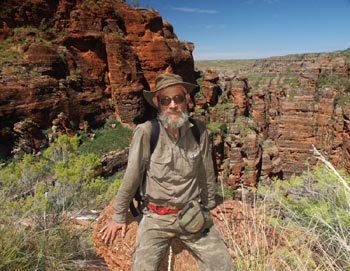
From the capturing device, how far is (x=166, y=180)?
8.94 feet

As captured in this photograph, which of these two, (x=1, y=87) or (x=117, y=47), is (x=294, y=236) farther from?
(x=117, y=47)

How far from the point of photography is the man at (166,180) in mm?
2635

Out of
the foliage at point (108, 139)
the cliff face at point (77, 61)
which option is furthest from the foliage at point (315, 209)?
the cliff face at point (77, 61)

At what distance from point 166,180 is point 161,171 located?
111 millimetres

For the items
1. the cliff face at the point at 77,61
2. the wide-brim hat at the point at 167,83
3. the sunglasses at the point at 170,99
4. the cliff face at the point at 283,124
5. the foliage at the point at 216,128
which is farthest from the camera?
the foliage at the point at 216,128

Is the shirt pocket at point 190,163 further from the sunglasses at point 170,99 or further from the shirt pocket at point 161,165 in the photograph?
the sunglasses at point 170,99

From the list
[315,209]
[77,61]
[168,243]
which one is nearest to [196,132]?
[168,243]

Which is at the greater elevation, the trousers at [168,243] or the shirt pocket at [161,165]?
the shirt pocket at [161,165]

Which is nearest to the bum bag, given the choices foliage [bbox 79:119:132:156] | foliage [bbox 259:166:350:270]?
foliage [bbox 259:166:350:270]

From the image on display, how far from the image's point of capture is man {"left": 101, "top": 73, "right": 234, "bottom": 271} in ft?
8.64

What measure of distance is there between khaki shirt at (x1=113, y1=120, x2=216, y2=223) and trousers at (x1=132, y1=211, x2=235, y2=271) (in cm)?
20

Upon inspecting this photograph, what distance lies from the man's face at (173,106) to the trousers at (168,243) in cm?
97

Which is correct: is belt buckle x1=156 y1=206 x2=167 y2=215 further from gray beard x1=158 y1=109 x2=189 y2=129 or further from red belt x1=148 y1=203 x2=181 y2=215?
gray beard x1=158 y1=109 x2=189 y2=129

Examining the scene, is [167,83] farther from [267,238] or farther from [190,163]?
[267,238]
